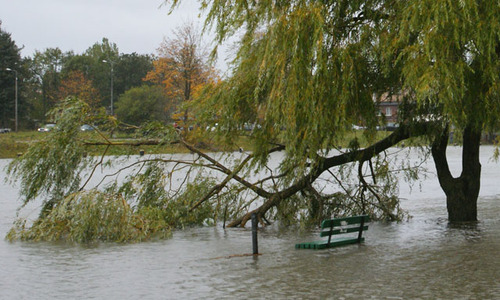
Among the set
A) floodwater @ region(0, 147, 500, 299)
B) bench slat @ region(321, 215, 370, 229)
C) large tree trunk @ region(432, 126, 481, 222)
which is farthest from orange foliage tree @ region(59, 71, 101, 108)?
bench slat @ region(321, 215, 370, 229)

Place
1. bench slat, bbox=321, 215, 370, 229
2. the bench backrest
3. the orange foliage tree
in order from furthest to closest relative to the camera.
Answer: the orange foliage tree < the bench backrest < bench slat, bbox=321, 215, 370, 229

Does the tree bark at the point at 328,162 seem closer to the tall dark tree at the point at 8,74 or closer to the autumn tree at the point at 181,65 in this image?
the autumn tree at the point at 181,65

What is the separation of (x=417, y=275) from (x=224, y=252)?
4309mm

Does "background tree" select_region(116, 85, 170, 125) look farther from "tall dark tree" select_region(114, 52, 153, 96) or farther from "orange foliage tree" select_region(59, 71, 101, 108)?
"tall dark tree" select_region(114, 52, 153, 96)

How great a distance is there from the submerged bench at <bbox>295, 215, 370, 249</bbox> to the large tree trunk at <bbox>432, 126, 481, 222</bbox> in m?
3.55

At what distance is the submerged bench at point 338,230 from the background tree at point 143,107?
49753 millimetres

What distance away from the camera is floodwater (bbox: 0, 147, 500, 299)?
408 inches

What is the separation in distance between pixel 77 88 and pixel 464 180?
234 ft

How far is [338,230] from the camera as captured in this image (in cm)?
1379

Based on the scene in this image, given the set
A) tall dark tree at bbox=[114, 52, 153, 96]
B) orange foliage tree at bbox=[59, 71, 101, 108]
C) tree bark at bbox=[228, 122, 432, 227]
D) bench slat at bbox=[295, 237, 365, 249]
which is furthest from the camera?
tall dark tree at bbox=[114, 52, 153, 96]

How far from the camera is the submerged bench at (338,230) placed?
1347cm

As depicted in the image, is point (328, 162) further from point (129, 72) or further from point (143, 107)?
point (129, 72)

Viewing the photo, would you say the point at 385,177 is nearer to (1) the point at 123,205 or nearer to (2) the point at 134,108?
(1) the point at 123,205

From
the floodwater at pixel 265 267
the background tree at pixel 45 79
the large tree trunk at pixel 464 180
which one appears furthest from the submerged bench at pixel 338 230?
the background tree at pixel 45 79
